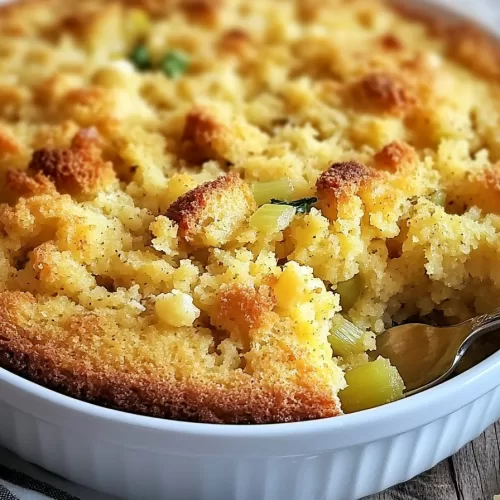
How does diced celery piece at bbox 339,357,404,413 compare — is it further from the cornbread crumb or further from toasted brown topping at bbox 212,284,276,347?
the cornbread crumb

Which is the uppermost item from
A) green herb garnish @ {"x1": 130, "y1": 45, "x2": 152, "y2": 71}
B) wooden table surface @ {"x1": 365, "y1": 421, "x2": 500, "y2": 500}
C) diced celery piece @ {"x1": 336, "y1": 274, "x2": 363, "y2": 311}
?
diced celery piece @ {"x1": 336, "y1": 274, "x2": 363, "y2": 311}

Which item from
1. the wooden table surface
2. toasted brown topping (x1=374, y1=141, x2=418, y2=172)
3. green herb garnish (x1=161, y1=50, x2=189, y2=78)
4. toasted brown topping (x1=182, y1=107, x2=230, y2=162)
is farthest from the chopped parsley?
the wooden table surface

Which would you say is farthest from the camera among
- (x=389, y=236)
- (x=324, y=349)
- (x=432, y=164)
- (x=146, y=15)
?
(x=146, y=15)

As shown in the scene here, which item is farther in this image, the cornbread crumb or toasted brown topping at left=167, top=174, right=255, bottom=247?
toasted brown topping at left=167, top=174, right=255, bottom=247

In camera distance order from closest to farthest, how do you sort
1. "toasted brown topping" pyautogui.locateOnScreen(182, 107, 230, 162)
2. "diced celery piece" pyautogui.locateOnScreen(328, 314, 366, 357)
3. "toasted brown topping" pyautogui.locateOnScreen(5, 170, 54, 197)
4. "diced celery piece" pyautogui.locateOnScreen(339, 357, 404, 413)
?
"diced celery piece" pyautogui.locateOnScreen(339, 357, 404, 413) < "diced celery piece" pyautogui.locateOnScreen(328, 314, 366, 357) < "toasted brown topping" pyautogui.locateOnScreen(5, 170, 54, 197) < "toasted brown topping" pyautogui.locateOnScreen(182, 107, 230, 162)

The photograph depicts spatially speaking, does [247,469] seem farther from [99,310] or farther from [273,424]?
[99,310]

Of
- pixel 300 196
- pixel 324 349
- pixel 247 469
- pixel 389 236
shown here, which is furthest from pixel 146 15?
pixel 247 469
